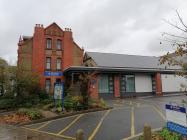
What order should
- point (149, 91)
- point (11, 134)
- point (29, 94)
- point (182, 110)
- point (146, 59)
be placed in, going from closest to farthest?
point (182, 110) < point (11, 134) < point (29, 94) < point (149, 91) < point (146, 59)

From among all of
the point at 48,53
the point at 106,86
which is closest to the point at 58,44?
the point at 48,53

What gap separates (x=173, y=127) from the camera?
685 cm

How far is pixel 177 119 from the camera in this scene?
6.71m

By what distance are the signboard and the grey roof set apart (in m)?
23.9

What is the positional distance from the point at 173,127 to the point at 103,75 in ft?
76.1

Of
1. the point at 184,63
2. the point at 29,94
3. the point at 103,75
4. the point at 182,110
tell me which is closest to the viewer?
the point at 182,110

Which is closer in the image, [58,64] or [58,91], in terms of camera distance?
[58,91]

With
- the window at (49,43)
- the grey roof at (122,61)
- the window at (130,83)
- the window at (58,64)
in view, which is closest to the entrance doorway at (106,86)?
the grey roof at (122,61)

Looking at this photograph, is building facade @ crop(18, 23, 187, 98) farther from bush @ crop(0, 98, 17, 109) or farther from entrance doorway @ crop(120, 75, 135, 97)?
bush @ crop(0, 98, 17, 109)

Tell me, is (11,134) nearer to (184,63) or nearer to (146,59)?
(184,63)

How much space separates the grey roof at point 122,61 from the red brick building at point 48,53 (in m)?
3.46

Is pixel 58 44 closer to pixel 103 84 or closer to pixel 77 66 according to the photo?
pixel 77 66

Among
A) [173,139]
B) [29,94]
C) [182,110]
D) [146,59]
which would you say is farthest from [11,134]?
[146,59]

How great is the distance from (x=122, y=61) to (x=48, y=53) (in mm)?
10799
